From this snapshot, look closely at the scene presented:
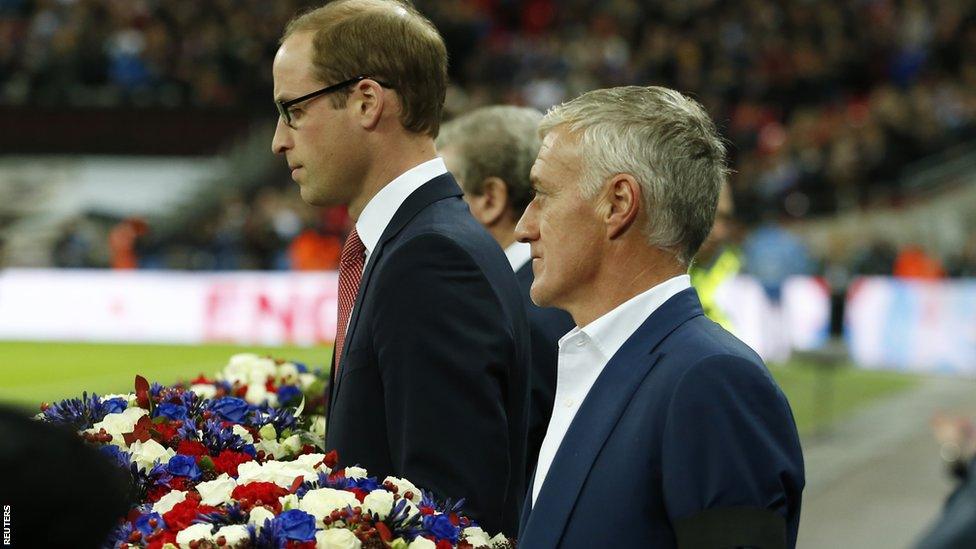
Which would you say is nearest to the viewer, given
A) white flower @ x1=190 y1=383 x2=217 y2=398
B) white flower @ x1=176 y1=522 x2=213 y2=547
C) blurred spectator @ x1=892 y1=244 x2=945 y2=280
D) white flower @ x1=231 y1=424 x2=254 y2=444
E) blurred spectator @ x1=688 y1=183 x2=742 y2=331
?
white flower @ x1=176 y1=522 x2=213 y2=547

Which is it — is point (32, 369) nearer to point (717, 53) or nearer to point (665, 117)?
point (717, 53)

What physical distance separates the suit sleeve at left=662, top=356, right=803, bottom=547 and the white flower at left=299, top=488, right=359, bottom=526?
0.50 metres

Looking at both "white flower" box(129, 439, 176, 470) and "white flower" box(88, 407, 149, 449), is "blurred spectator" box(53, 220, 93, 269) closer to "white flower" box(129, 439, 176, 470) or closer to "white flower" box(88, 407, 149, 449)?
"white flower" box(88, 407, 149, 449)

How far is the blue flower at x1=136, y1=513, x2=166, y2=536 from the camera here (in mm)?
2098

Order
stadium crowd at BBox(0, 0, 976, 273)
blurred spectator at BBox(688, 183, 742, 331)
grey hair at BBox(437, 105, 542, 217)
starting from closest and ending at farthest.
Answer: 1. grey hair at BBox(437, 105, 542, 217)
2. blurred spectator at BBox(688, 183, 742, 331)
3. stadium crowd at BBox(0, 0, 976, 273)

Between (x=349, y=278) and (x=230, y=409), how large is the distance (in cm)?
38

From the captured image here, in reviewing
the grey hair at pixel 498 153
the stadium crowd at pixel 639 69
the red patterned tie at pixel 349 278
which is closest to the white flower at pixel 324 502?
the red patterned tie at pixel 349 278

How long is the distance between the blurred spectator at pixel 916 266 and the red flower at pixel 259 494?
1637cm

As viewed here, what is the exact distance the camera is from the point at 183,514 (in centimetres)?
212

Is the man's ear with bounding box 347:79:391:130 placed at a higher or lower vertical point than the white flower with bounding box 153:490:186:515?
higher

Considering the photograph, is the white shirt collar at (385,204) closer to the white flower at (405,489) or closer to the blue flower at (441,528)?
the white flower at (405,489)

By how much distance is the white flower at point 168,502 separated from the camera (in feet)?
7.28

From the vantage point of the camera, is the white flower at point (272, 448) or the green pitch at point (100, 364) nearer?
the white flower at point (272, 448)

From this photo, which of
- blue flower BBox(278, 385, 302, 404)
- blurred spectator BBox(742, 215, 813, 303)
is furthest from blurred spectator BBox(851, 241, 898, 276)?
blue flower BBox(278, 385, 302, 404)
